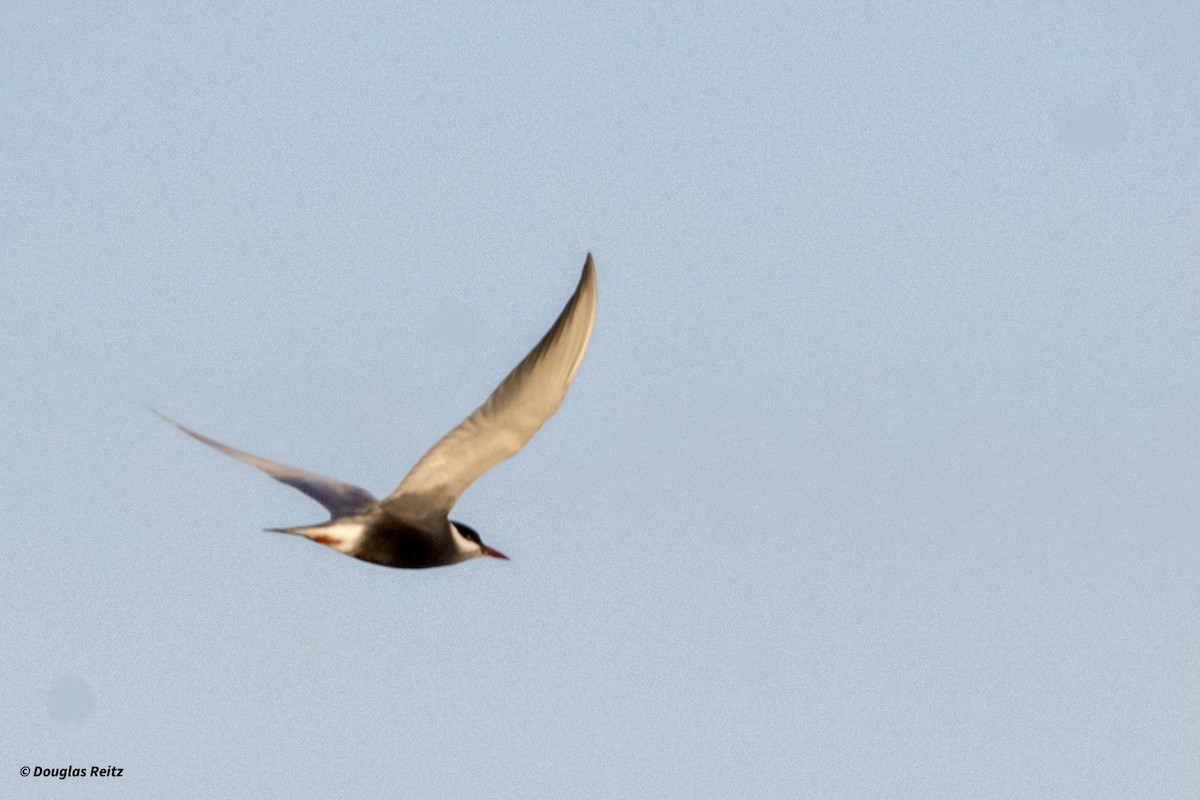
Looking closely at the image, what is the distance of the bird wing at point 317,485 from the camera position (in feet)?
56.3

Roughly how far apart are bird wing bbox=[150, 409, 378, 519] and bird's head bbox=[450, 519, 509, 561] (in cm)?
76

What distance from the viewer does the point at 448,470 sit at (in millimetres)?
16125

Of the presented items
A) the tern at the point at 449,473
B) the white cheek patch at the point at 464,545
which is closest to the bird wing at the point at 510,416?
the tern at the point at 449,473

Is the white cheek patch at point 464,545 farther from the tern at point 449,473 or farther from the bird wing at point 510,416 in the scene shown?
the bird wing at point 510,416

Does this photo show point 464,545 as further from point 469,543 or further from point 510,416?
point 510,416

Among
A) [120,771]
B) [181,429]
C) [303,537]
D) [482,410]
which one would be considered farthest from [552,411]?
[120,771]

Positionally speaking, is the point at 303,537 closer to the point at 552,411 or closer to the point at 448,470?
the point at 448,470

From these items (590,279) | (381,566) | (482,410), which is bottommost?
(381,566)

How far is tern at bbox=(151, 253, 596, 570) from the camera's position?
49.5 ft

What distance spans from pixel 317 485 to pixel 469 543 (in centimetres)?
135

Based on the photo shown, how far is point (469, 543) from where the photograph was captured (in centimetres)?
1767

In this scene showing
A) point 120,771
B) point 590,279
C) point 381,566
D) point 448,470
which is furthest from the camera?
point 120,771

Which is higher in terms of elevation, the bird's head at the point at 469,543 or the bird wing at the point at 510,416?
the bird wing at the point at 510,416

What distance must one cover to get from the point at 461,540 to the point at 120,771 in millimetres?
4760
